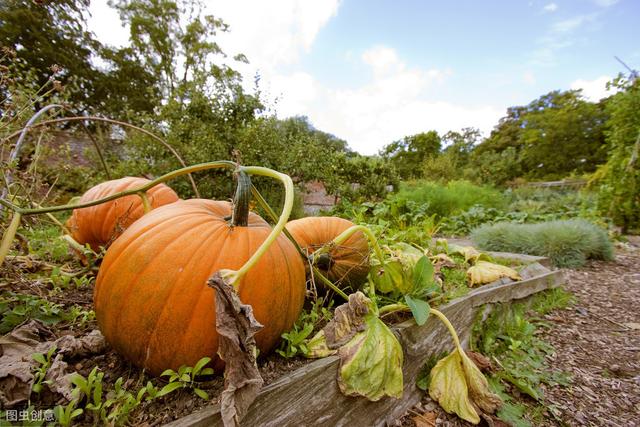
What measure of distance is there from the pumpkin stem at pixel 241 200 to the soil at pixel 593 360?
1.05 meters

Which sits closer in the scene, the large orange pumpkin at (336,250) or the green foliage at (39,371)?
the green foliage at (39,371)

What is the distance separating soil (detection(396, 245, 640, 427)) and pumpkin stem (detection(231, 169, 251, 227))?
3.45 feet

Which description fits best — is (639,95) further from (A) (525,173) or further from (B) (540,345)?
(A) (525,173)

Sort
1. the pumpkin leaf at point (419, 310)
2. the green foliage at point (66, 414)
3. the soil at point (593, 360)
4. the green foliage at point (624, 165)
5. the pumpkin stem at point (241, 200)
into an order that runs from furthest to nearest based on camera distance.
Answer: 1. the green foliage at point (624, 165)
2. the soil at point (593, 360)
3. the pumpkin leaf at point (419, 310)
4. the pumpkin stem at point (241, 200)
5. the green foliage at point (66, 414)

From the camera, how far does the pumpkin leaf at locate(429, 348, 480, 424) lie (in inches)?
46.0

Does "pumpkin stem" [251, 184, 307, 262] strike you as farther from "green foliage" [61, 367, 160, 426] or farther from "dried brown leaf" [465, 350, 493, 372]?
"dried brown leaf" [465, 350, 493, 372]

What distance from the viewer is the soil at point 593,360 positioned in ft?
4.56

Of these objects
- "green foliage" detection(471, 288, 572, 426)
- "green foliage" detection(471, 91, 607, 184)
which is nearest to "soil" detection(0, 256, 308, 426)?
"green foliage" detection(471, 288, 572, 426)

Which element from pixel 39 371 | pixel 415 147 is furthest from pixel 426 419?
pixel 415 147

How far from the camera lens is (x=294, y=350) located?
35.9 inches

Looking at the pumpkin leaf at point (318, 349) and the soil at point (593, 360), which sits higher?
the pumpkin leaf at point (318, 349)

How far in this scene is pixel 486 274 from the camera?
1.96 metres

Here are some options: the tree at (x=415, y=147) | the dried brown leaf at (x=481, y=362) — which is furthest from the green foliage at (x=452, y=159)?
the dried brown leaf at (x=481, y=362)

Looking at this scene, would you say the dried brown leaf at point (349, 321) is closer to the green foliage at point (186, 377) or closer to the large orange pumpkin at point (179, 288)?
the large orange pumpkin at point (179, 288)
